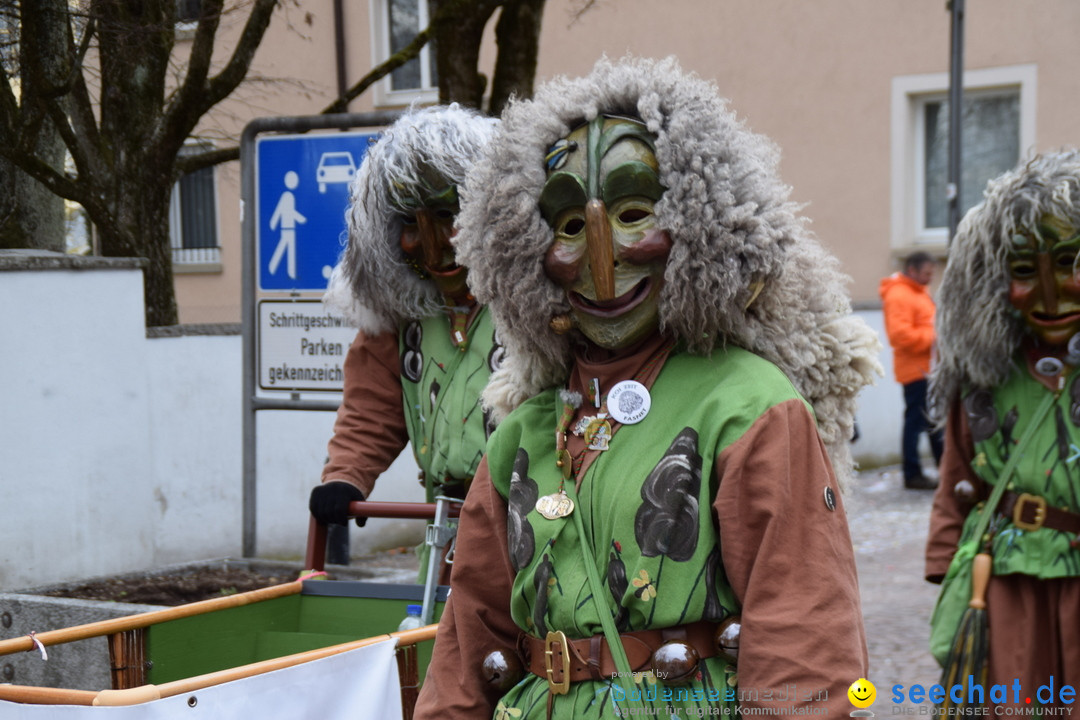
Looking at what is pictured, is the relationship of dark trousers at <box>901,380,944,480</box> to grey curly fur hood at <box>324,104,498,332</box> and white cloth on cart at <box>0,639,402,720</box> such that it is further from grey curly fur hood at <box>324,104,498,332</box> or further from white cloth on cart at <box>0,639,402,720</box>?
white cloth on cart at <box>0,639,402,720</box>

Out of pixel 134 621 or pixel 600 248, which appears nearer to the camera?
pixel 600 248

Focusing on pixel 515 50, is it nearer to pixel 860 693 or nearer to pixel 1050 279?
pixel 1050 279

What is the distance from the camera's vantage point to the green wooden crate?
10.5ft

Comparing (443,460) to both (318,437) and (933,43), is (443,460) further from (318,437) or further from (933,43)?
(933,43)

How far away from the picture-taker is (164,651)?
3.13 m

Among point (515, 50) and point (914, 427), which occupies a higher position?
point (515, 50)

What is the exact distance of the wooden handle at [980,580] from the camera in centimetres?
371

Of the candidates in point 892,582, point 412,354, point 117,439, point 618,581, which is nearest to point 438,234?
point 412,354

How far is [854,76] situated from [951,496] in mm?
9472

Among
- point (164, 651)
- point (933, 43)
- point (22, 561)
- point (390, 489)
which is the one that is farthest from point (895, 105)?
point (164, 651)

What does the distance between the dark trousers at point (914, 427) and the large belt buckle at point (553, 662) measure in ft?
28.1

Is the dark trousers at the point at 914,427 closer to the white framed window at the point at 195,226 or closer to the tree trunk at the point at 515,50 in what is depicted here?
the tree trunk at the point at 515,50

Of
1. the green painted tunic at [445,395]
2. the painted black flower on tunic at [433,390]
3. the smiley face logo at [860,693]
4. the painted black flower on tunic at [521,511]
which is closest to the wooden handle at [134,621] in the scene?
the green painted tunic at [445,395]

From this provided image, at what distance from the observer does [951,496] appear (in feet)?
13.2
